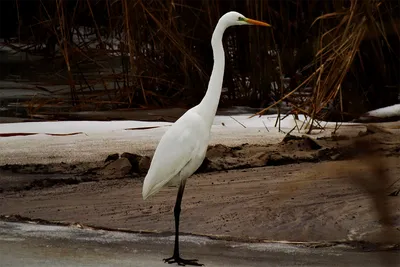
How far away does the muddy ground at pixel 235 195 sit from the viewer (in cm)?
457

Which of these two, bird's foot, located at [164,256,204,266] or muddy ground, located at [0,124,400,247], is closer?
bird's foot, located at [164,256,204,266]

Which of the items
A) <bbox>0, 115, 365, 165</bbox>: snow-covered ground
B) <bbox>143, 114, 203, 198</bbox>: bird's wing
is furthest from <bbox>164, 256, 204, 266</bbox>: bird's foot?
<bbox>0, 115, 365, 165</bbox>: snow-covered ground

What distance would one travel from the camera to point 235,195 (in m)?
5.30

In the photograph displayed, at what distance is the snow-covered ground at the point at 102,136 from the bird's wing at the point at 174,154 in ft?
6.91

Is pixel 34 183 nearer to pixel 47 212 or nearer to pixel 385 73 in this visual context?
pixel 47 212

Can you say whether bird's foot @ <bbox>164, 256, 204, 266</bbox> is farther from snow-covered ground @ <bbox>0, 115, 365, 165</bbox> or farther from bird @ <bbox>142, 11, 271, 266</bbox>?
snow-covered ground @ <bbox>0, 115, 365, 165</bbox>

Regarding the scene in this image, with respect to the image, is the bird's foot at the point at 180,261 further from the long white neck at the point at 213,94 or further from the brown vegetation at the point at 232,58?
the brown vegetation at the point at 232,58

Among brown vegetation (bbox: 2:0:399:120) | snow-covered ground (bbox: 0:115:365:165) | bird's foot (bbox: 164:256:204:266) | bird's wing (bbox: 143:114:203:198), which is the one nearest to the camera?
bird's foot (bbox: 164:256:204:266)

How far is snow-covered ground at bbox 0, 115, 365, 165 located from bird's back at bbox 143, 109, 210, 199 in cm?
209

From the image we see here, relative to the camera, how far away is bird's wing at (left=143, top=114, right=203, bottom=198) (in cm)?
433

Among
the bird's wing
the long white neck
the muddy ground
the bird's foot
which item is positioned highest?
the long white neck

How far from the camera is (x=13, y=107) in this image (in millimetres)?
9352

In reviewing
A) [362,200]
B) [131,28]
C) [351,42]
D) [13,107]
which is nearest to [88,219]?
[362,200]

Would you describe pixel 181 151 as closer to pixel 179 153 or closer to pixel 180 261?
pixel 179 153
